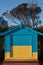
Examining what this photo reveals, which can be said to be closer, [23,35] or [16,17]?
[23,35]

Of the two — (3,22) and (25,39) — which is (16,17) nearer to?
(3,22)

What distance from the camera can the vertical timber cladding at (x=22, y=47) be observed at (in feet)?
38.7

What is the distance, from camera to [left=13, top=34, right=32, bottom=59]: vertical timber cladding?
1180 cm

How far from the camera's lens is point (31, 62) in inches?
457

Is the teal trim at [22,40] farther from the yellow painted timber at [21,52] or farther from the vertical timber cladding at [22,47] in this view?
the yellow painted timber at [21,52]

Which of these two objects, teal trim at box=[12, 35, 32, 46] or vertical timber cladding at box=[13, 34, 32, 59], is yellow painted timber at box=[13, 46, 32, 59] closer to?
vertical timber cladding at box=[13, 34, 32, 59]

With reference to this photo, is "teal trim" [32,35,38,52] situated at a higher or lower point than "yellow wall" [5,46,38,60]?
higher

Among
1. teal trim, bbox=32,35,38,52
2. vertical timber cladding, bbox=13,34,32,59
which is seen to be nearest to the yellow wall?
vertical timber cladding, bbox=13,34,32,59

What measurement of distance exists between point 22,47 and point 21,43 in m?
0.24

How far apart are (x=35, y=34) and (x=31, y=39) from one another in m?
0.37

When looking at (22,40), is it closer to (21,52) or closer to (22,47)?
Answer: (22,47)

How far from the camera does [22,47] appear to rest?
1184 centimetres

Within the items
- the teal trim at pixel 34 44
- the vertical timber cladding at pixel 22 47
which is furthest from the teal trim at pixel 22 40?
the teal trim at pixel 34 44

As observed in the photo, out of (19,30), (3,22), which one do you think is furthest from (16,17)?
(19,30)
